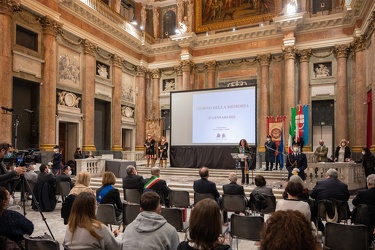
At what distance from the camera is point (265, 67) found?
58.4 ft

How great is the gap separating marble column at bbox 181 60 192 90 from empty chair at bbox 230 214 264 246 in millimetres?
15725

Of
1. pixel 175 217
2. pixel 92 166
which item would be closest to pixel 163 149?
pixel 92 166

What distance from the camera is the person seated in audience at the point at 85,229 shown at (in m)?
2.69

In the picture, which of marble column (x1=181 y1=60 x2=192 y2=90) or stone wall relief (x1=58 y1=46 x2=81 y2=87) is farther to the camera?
marble column (x1=181 y1=60 x2=192 y2=90)

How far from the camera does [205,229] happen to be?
2.06 meters

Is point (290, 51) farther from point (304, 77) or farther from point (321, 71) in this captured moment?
point (321, 71)

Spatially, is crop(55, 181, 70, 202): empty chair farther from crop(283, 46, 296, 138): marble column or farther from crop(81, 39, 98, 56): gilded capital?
crop(283, 46, 296, 138): marble column

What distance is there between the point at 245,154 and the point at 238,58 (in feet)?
32.8

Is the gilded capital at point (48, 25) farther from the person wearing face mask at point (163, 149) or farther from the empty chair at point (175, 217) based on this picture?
the empty chair at point (175, 217)

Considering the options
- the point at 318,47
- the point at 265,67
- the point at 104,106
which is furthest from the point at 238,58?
the point at 104,106

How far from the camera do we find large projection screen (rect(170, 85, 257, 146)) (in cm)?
Result: 1270

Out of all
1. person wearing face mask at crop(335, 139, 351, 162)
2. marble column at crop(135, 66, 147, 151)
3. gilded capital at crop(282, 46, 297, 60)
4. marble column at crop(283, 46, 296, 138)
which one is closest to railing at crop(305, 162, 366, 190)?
person wearing face mask at crop(335, 139, 351, 162)

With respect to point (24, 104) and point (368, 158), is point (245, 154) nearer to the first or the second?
point (368, 158)

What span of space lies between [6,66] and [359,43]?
15.3 meters
